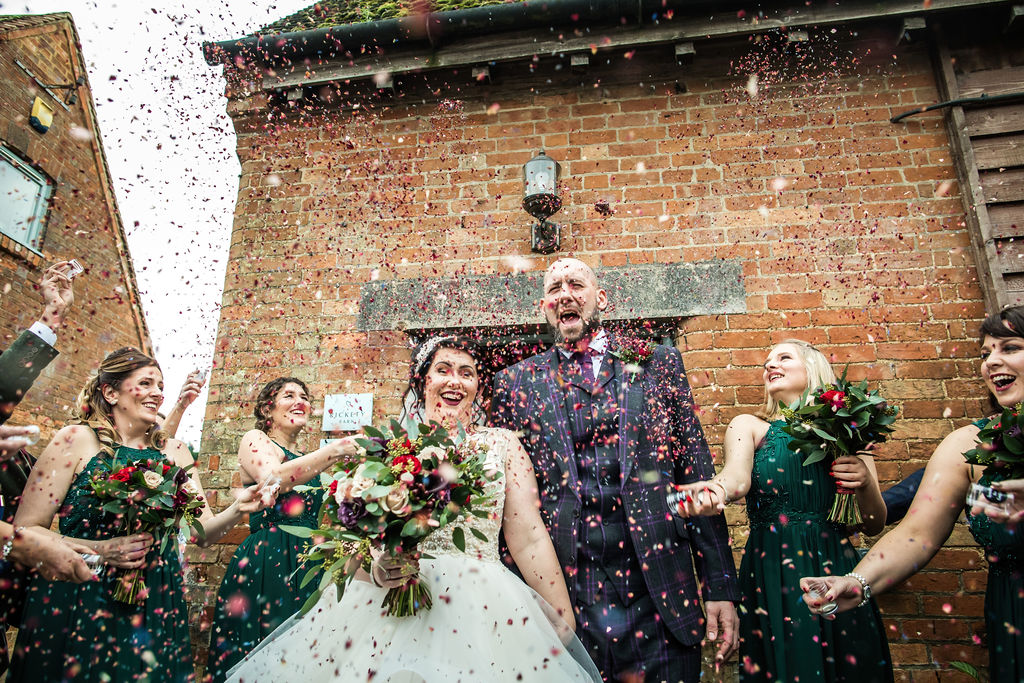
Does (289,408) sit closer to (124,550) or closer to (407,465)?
(124,550)

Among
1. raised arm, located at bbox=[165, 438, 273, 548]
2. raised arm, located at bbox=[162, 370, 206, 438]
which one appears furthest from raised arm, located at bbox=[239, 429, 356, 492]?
raised arm, located at bbox=[162, 370, 206, 438]

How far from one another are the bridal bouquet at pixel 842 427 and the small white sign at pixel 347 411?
2606mm

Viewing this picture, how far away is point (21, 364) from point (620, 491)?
2813 mm

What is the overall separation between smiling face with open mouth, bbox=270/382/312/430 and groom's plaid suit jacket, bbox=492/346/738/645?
1.49 metres

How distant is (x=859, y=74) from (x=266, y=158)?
14.5ft

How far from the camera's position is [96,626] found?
2617 millimetres

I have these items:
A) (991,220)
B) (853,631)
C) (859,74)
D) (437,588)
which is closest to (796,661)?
(853,631)

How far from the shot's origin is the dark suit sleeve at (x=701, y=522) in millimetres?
2424

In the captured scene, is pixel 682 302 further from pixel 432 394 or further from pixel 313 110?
pixel 313 110

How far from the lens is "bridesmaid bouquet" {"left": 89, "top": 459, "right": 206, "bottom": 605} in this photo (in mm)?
2656

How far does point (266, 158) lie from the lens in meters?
4.81

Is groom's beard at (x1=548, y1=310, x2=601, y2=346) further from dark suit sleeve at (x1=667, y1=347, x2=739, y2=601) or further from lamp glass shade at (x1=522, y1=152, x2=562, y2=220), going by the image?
lamp glass shade at (x1=522, y1=152, x2=562, y2=220)

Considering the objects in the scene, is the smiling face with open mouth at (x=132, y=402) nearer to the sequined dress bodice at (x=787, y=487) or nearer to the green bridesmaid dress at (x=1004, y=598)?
the sequined dress bodice at (x=787, y=487)

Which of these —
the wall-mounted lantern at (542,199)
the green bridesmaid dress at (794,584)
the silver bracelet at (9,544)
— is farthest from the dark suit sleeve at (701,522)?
the silver bracelet at (9,544)
